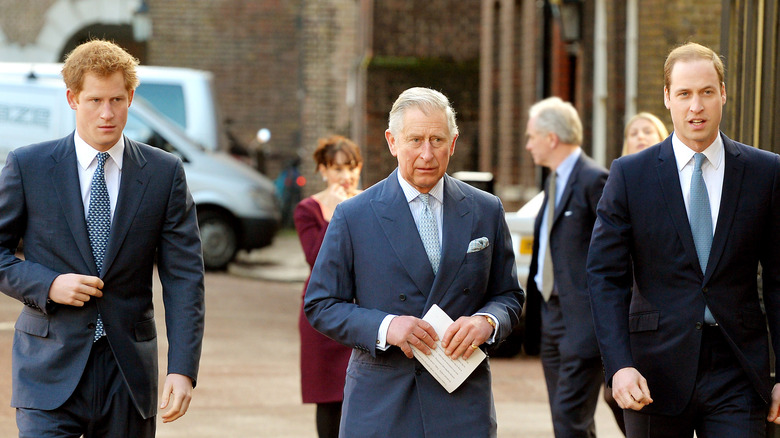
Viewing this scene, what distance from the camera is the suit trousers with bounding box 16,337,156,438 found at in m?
3.74

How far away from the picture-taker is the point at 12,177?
3.81 meters

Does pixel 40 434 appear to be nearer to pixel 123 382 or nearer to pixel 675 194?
pixel 123 382

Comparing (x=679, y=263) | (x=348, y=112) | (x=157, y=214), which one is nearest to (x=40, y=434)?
(x=157, y=214)

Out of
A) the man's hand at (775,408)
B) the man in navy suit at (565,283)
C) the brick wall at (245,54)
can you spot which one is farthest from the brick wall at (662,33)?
the brick wall at (245,54)

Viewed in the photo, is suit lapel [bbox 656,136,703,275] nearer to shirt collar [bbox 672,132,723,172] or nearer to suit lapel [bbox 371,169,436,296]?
shirt collar [bbox 672,132,723,172]

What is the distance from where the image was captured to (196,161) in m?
16.1

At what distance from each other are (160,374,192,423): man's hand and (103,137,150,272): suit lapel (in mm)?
402

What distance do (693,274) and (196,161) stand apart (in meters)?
12.7

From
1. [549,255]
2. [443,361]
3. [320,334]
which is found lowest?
[320,334]

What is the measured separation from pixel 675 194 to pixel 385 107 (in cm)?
1551

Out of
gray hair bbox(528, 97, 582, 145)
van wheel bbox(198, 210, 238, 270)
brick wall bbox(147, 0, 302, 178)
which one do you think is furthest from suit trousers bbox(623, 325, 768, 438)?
brick wall bbox(147, 0, 302, 178)

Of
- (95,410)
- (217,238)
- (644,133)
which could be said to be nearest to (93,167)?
(95,410)

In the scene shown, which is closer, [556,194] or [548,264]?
[548,264]

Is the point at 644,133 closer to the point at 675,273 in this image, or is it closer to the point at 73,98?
Answer: the point at 675,273
